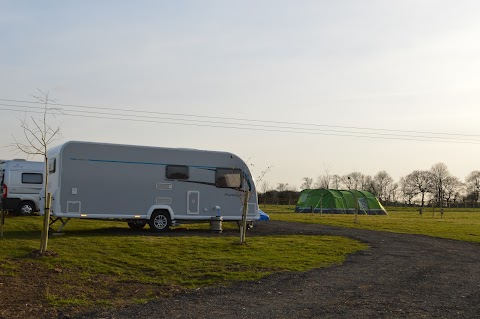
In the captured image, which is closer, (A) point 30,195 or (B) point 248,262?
(B) point 248,262

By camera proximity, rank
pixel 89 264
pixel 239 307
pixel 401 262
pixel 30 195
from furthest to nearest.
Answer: pixel 30 195 < pixel 401 262 < pixel 89 264 < pixel 239 307

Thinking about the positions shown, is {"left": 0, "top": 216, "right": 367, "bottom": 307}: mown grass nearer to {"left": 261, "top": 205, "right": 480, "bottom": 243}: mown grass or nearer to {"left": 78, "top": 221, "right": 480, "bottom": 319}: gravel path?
{"left": 78, "top": 221, "right": 480, "bottom": 319}: gravel path

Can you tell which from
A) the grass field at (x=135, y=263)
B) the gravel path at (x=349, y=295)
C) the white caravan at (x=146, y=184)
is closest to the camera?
the gravel path at (x=349, y=295)

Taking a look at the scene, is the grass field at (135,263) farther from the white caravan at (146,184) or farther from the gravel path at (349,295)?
the white caravan at (146,184)

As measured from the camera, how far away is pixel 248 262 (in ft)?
41.8

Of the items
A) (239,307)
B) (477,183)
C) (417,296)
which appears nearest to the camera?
(239,307)

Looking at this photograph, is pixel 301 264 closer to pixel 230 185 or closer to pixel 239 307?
pixel 239 307

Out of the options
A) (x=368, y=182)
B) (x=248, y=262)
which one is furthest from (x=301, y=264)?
(x=368, y=182)

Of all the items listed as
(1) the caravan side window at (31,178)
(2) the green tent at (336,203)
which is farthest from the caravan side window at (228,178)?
(2) the green tent at (336,203)

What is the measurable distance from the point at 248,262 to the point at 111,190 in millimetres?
7371

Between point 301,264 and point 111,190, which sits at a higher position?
point 111,190

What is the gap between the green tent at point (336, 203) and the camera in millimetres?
44562

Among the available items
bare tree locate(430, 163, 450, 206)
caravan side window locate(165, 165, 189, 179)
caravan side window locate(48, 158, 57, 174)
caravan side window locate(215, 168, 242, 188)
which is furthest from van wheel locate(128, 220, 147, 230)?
bare tree locate(430, 163, 450, 206)

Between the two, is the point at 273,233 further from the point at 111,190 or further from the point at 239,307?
the point at 239,307
